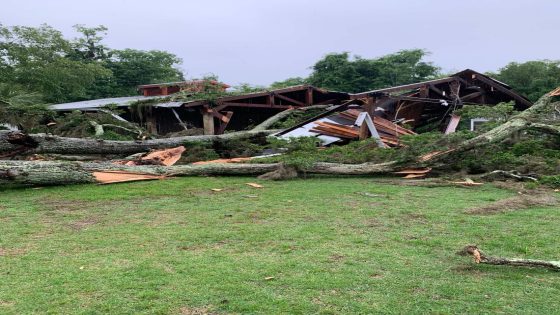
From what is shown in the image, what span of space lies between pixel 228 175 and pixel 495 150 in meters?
5.36

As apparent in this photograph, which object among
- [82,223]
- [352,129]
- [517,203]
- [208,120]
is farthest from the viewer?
[208,120]

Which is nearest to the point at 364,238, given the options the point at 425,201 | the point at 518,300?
the point at 518,300

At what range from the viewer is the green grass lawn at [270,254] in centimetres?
305

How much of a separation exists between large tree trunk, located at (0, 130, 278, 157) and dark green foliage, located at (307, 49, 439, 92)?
15541 millimetres

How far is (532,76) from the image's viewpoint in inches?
818

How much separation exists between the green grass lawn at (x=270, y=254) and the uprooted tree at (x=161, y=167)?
97cm

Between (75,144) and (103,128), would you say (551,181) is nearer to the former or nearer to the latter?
(75,144)

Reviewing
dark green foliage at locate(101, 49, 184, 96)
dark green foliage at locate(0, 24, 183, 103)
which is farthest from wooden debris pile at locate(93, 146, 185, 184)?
dark green foliage at locate(101, 49, 184, 96)

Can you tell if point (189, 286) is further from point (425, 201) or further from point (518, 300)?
point (425, 201)

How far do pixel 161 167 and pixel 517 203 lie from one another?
630cm

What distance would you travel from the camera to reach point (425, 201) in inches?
259

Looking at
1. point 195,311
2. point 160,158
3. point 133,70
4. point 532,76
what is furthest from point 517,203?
point 133,70

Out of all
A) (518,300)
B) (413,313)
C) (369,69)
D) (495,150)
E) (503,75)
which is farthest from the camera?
(369,69)

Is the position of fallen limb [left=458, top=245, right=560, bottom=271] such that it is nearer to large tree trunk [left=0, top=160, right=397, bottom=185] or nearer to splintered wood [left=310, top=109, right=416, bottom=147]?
large tree trunk [left=0, top=160, right=397, bottom=185]
